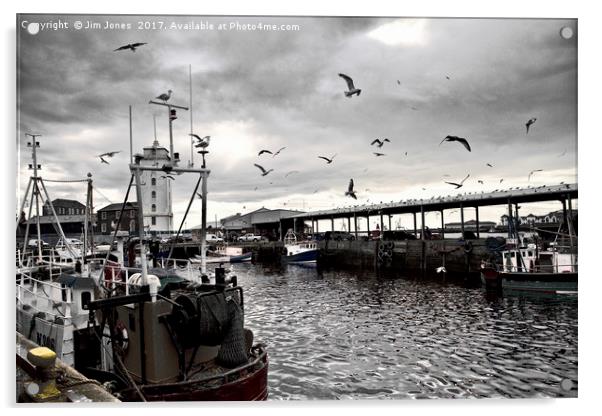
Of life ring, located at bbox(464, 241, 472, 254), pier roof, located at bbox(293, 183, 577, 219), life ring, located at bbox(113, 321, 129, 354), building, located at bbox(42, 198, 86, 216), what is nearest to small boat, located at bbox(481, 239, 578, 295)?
pier roof, located at bbox(293, 183, 577, 219)

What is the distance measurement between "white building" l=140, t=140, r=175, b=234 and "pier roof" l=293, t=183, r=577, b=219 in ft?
19.6

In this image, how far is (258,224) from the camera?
224ft

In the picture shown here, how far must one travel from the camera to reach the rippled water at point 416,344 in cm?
738

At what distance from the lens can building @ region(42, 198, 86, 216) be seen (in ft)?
27.4

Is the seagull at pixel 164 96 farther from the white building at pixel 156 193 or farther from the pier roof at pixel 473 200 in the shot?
the pier roof at pixel 473 200

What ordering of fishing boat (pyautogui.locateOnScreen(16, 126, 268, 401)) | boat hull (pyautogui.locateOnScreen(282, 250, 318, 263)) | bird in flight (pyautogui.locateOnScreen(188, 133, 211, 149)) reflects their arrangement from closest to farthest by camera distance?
fishing boat (pyautogui.locateOnScreen(16, 126, 268, 401))
bird in flight (pyautogui.locateOnScreen(188, 133, 211, 149))
boat hull (pyautogui.locateOnScreen(282, 250, 318, 263))

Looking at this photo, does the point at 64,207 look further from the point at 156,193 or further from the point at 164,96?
the point at 164,96

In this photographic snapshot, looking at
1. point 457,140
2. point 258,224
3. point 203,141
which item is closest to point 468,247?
point 457,140

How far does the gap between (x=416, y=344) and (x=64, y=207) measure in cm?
879

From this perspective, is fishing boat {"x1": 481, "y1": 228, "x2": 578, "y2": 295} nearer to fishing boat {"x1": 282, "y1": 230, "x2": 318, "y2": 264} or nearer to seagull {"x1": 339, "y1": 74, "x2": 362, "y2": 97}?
seagull {"x1": 339, "y1": 74, "x2": 362, "y2": 97}

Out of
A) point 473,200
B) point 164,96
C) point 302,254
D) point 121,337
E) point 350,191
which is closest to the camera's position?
point 121,337

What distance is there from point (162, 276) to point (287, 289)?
47.9 feet

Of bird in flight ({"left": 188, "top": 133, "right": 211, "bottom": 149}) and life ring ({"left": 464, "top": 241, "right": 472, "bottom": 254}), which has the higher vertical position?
bird in flight ({"left": 188, "top": 133, "right": 211, "bottom": 149})

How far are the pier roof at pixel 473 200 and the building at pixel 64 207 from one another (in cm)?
903
